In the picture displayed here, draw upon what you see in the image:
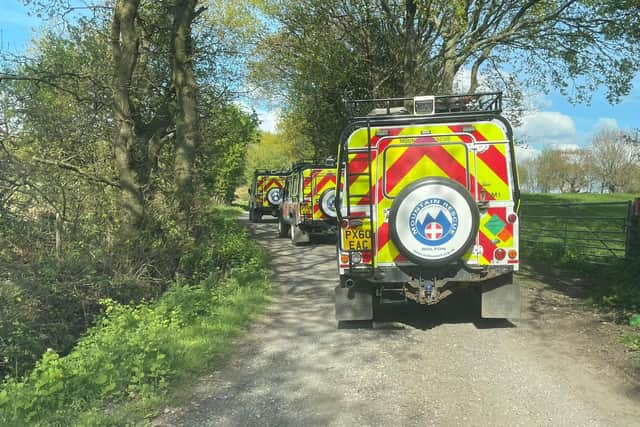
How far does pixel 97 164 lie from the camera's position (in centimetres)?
1112

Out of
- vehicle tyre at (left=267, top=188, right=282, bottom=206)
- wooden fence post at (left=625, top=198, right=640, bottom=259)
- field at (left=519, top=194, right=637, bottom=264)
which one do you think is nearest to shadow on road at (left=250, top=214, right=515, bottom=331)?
wooden fence post at (left=625, top=198, right=640, bottom=259)

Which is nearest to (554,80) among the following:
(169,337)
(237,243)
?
(237,243)

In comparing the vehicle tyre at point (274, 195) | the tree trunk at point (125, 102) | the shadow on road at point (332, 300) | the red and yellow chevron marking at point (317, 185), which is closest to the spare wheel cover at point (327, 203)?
the red and yellow chevron marking at point (317, 185)

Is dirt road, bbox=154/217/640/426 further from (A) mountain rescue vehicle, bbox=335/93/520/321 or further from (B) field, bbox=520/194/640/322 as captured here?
(B) field, bbox=520/194/640/322

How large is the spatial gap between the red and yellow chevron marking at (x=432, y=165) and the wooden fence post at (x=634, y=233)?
146 inches

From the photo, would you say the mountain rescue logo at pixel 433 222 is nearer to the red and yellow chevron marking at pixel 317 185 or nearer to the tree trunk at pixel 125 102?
the tree trunk at pixel 125 102

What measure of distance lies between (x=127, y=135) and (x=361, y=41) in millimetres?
12819

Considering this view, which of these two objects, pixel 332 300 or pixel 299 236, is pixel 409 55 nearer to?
pixel 299 236

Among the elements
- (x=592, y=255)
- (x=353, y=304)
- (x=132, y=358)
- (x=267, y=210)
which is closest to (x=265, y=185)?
(x=267, y=210)

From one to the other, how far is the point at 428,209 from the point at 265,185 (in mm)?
23711

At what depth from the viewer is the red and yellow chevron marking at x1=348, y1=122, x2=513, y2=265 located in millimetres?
6648

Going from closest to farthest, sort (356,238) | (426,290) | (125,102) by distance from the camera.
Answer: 1. (426,290)
2. (356,238)
3. (125,102)

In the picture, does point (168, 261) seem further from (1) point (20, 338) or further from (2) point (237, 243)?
(1) point (20, 338)

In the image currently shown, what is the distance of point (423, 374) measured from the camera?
5.32 m
